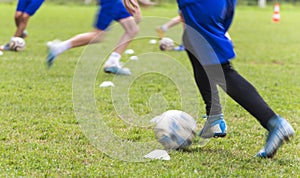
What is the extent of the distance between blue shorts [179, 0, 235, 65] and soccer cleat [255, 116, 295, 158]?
482 millimetres

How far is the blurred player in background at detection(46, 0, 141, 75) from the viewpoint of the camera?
576 cm

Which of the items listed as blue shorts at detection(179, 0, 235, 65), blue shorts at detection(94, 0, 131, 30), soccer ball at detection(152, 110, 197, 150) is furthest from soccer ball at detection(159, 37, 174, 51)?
blue shorts at detection(179, 0, 235, 65)

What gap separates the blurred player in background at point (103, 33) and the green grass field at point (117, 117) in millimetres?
237

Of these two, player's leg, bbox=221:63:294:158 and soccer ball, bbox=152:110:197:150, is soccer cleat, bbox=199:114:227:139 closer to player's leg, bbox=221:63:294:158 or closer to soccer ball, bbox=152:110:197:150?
soccer ball, bbox=152:110:197:150

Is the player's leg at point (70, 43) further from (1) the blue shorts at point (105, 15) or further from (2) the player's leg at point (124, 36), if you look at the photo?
(2) the player's leg at point (124, 36)

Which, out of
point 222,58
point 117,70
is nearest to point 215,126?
point 222,58

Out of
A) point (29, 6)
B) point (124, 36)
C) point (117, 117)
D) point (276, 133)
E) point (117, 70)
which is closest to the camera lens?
point (276, 133)

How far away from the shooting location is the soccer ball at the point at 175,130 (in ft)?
11.5

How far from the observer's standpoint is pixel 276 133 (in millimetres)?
3234

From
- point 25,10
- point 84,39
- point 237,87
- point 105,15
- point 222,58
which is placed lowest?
point 25,10

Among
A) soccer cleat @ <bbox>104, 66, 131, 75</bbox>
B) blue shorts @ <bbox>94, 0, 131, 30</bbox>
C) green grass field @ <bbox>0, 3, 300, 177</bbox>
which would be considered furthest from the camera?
soccer cleat @ <bbox>104, 66, 131, 75</bbox>

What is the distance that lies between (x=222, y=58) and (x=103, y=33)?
2972mm

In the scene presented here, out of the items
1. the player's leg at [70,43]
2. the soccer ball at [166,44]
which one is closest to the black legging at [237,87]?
the player's leg at [70,43]

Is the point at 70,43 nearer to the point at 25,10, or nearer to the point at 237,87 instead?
the point at 237,87
